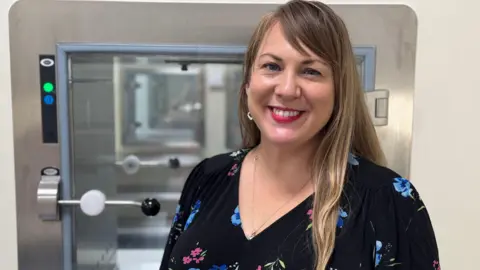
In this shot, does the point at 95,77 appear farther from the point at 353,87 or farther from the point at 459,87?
the point at 459,87

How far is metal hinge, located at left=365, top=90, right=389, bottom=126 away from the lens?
116 cm

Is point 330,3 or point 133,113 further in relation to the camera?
point 133,113

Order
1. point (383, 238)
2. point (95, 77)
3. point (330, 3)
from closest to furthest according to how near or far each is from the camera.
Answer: point (383, 238)
point (330, 3)
point (95, 77)

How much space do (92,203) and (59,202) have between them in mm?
79

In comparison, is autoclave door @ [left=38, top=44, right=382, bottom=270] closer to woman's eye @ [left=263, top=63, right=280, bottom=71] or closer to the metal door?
the metal door

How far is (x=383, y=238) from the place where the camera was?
81 cm

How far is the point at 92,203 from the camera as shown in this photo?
1195 millimetres

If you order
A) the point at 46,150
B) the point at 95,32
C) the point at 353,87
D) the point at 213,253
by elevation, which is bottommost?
the point at 213,253

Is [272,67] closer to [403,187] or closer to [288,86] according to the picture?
[288,86]

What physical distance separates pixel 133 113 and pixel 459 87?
0.84m

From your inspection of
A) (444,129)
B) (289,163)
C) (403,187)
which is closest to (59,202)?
(289,163)

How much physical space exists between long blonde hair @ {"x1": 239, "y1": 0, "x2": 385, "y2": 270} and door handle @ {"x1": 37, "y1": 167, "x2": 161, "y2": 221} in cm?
48

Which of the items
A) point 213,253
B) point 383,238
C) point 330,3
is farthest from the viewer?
point 330,3

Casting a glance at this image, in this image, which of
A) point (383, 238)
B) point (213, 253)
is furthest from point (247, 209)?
point (383, 238)
